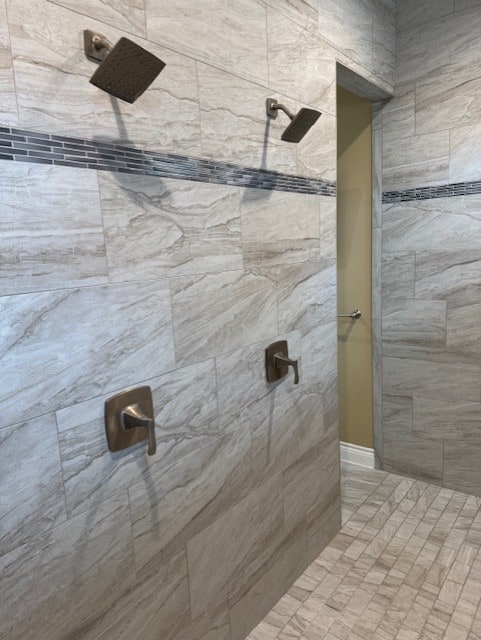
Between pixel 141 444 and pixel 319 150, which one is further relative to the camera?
pixel 319 150

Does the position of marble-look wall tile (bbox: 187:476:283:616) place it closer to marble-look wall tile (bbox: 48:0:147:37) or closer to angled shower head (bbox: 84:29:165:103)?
angled shower head (bbox: 84:29:165:103)

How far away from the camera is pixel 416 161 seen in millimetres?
2322

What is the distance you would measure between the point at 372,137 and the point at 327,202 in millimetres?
894

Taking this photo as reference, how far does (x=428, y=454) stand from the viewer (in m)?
2.53

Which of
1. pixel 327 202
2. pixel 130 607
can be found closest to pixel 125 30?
pixel 327 202

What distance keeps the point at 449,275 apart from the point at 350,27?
1.29 metres

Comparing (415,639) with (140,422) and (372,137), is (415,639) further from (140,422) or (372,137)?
(372,137)

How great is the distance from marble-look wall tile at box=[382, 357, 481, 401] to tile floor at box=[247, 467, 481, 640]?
580 mm

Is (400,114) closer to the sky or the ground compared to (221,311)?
closer to the sky

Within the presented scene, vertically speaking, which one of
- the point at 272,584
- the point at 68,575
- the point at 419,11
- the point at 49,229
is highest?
the point at 419,11

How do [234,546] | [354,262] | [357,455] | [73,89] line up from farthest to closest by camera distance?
[357,455] < [354,262] < [234,546] < [73,89]

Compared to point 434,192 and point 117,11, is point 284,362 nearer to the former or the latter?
point 117,11

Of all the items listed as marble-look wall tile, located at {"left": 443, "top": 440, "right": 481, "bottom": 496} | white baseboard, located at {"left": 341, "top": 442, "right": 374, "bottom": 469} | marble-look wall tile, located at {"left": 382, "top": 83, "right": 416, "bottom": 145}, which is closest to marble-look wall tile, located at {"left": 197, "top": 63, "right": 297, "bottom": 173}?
marble-look wall tile, located at {"left": 382, "top": 83, "right": 416, "bottom": 145}

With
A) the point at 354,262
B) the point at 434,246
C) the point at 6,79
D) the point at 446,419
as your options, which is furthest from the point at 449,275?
the point at 6,79
